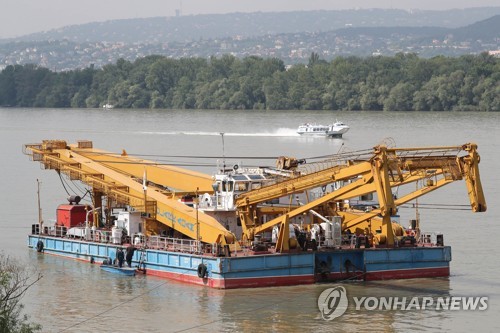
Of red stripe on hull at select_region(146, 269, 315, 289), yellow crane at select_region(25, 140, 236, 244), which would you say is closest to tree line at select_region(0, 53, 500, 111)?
yellow crane at select_region(25, 140, 236, 244)

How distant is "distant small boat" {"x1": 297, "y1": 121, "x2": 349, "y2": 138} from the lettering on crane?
255ft

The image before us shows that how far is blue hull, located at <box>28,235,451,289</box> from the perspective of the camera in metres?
40.9

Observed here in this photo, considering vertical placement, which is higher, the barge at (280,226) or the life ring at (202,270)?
the barge at (280,226)

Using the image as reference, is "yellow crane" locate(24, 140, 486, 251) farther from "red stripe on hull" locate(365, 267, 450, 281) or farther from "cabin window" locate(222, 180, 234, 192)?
"red stripe on hull" locate(365, 267, 450, 281)

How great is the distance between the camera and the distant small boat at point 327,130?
122438mm

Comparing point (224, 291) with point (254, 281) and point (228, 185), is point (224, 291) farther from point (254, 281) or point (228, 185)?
point (228, 185)

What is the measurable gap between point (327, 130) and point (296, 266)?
8338cm

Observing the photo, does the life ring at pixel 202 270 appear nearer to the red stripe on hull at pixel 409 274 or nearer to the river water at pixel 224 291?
the river water at pixel 224 291

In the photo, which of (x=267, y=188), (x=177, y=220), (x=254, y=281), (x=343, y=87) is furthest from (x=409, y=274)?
(x=343, y=87)

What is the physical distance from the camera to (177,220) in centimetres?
4425

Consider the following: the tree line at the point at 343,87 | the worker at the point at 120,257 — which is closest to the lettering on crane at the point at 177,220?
the worker at the point at 120,257

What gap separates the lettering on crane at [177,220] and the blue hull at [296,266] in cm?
108

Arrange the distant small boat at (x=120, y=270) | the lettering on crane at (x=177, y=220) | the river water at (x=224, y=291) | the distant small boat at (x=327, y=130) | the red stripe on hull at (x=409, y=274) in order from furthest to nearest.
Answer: the distant small boat at (x=327, y=130) → the distant small boat at (x=120, y=270) → the lettering on crane at (x=177, y=220) → the red stripe on hull at (x=409, y=274) → the river water at (x=224, y=291)

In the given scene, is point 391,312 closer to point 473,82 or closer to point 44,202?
point 44,202
